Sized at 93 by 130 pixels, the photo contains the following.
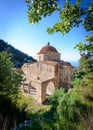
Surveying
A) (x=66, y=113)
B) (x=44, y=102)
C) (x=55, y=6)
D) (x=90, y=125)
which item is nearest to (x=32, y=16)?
(x=55, y=6)

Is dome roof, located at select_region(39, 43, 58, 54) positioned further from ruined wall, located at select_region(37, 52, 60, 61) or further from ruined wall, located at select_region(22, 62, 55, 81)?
ruined wall, located at select_region(22, 62, 55, 81)

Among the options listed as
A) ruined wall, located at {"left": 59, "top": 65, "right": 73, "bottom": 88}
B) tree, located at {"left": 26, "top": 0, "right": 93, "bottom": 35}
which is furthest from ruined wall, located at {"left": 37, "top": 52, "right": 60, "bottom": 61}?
tree, located at {"left": 26, "top": 0, "right": 93, "bottom": 35}

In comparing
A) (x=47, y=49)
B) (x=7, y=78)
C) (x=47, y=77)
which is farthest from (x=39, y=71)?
(x=7, y=78)

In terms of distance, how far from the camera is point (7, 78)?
15.6 metres

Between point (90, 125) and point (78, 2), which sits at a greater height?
point (78, 2)

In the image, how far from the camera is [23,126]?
1109 cm

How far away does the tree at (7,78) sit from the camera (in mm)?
15281

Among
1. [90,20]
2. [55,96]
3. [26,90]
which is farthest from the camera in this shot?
[26,90]

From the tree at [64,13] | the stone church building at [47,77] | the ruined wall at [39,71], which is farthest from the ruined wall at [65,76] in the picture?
the tree at [64,13]

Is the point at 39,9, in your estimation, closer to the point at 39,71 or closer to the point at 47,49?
the point at 39,71

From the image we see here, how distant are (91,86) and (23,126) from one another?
10.2 metres

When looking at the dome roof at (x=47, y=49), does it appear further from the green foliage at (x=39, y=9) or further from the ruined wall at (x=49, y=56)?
the green foliage at (x=39, y=9)

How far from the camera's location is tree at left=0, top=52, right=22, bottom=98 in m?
15.3

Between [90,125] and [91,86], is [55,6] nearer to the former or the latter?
[90,125]
